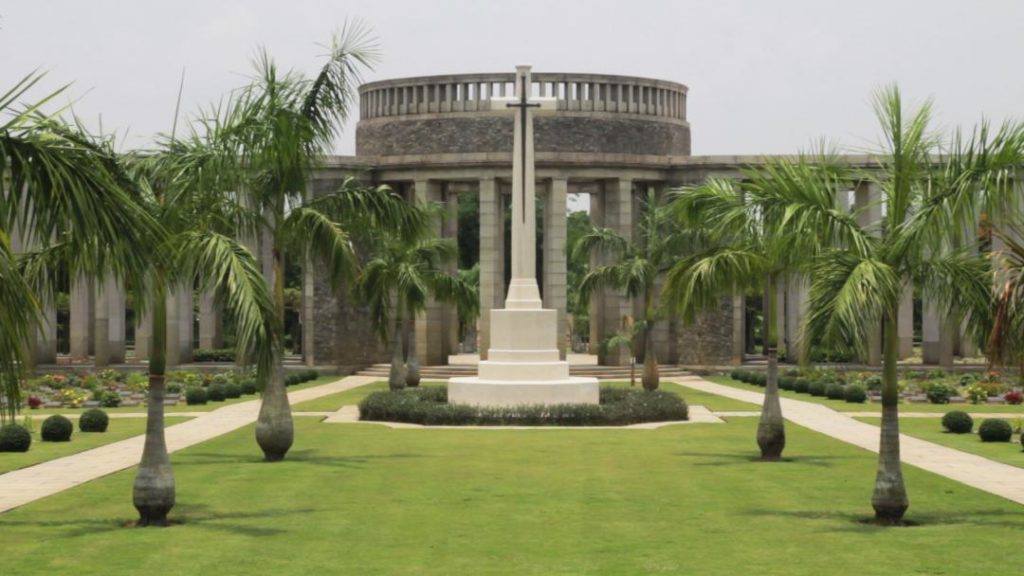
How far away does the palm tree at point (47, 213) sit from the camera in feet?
44.7

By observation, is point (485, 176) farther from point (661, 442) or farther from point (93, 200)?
point (93, 200)

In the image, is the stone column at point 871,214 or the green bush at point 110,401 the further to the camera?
the stone column at point 871,214

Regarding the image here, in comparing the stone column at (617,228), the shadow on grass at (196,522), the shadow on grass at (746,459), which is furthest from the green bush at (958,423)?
the stone column at (617,228)

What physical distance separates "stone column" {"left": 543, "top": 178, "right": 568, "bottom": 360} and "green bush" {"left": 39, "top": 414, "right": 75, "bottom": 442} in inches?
1295

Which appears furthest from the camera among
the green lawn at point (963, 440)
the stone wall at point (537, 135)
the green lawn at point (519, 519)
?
the stone wall at point (537, 135)

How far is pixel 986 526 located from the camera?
20594mm

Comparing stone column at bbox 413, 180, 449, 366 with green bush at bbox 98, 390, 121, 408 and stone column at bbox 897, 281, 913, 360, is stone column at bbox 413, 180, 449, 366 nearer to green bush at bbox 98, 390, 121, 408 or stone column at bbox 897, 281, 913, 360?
stone column at bbox 897, 281, 913, 360

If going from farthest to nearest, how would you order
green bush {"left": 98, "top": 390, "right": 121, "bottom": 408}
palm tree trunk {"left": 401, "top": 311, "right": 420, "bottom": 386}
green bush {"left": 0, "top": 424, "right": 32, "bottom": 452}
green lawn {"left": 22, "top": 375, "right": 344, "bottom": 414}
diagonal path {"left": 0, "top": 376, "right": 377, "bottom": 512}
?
1. palm tree trunk {"left": 401, "top": 311, "right": 420, "bottom": 386}
2. green bush {"left": 98, "top": 390, "right": 121, "bottom": 408}
3. green lawn {"left": 22, "top": 375, "right": 344, "bottom": 414}
4. green bush {"left": 0, "top": 424, "right": 32, "bottom": 452}
5. diagonal path {"left": 0, "top": 376, "right": 377, "bottom": 512}

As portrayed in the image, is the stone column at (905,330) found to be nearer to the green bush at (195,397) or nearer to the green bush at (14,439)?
the green bush at (195,397)

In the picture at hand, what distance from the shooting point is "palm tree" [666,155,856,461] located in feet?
69.2

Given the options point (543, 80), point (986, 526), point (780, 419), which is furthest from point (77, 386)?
point (986, 526)

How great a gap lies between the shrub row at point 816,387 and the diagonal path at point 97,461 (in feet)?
63.1

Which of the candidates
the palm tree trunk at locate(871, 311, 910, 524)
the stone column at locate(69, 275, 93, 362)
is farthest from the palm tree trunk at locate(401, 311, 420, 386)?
the palm tree trunk at locate(871, 311, 910, 524)

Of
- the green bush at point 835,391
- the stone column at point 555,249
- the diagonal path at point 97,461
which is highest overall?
the stone column at point 555,249
